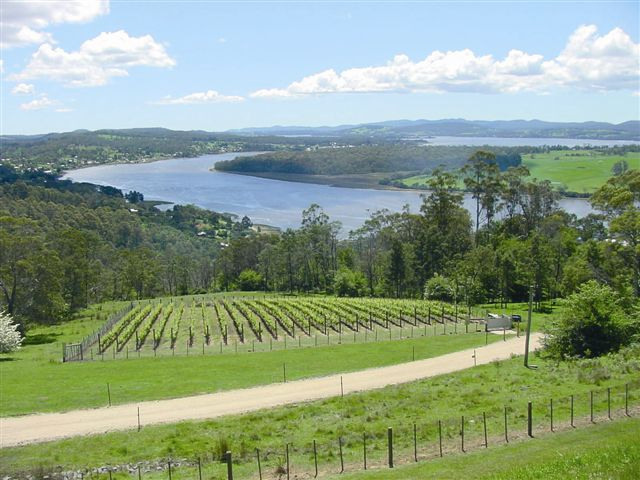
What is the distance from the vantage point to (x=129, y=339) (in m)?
43.3

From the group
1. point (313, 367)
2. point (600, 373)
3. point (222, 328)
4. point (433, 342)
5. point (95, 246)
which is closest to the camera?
point (600, 373)

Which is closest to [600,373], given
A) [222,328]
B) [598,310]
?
[598,310]

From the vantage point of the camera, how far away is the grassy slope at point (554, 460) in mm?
13984

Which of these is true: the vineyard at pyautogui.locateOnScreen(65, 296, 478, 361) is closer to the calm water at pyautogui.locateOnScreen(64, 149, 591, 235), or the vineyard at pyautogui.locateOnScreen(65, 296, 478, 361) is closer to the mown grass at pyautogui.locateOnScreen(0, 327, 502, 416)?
the mown grass at pyautogui.locateOnScreen(0, 327, 502, 416)

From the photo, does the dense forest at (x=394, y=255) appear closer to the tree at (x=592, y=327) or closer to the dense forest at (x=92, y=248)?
the dense forest at (x=92, y=248)

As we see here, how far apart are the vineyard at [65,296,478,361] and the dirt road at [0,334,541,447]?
10.4 metres

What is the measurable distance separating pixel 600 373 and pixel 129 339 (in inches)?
1191

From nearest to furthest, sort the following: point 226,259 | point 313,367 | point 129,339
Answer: point 313,367 → point 129,339 → point 226,259

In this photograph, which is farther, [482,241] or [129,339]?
[482,241]

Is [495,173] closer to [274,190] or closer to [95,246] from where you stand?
[95,246]

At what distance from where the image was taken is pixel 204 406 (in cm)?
2566

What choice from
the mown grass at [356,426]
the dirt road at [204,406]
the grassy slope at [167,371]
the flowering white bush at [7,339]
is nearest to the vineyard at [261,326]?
the grassy slope at [167,371]

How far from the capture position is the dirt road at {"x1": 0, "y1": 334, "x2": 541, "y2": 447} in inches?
916

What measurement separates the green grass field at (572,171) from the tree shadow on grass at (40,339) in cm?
10747
